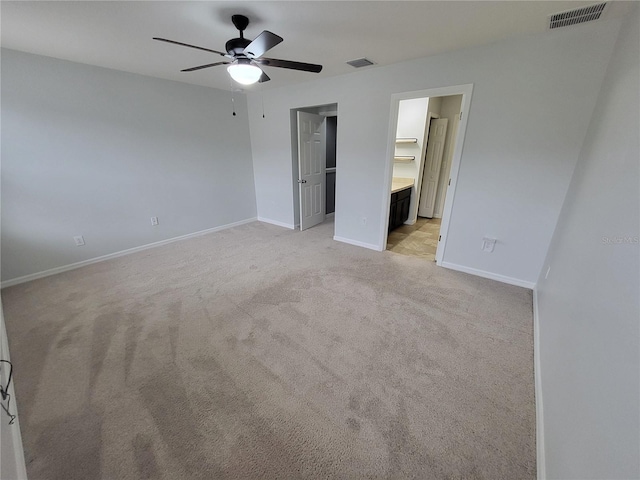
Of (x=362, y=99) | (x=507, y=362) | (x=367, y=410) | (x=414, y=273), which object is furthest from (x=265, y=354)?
(x=362, y=99)

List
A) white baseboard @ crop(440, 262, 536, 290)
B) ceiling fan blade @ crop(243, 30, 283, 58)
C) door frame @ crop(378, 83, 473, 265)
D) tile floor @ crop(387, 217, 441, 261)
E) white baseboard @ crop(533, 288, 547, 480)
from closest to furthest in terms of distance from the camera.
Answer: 1. white baseboard @ crop(533, 288, 547, 480)
2. ceiling fan blade @ crop(243, 30, 283, 58)
3. door frame @ crop(378, 83, 473, 265)
4. white baseboard @ crop(440, 262, 536, 290)
5. tile floor @ crop(387, 217, 441, 261)

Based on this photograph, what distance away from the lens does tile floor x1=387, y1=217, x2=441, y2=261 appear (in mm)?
3662

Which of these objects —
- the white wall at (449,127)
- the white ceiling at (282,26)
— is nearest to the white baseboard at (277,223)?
the white ceiling at (282,26)

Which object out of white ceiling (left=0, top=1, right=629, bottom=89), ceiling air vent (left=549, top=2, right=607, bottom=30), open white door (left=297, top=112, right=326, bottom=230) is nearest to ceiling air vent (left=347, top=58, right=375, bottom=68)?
white ceiling (left=0, top=1, right=629, bottom=89)

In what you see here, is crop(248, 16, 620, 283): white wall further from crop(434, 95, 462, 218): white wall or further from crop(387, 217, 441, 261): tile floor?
crop(434, 95, 462, 218): white wall

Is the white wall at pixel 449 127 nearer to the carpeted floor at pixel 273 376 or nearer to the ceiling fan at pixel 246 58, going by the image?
the carpeted floor at pixel 273 376

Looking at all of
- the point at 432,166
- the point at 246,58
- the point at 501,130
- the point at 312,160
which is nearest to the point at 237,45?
the point at 246,58

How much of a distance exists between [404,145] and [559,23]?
114 inches

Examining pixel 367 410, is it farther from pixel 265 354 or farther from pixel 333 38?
pixel 333 38

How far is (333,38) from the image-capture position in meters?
2.24

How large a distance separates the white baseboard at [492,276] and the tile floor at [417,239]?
0.98 feet

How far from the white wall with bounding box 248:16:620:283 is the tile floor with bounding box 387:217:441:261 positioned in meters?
0.42

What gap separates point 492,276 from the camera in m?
2.87

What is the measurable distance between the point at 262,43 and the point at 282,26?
52 centimetres
